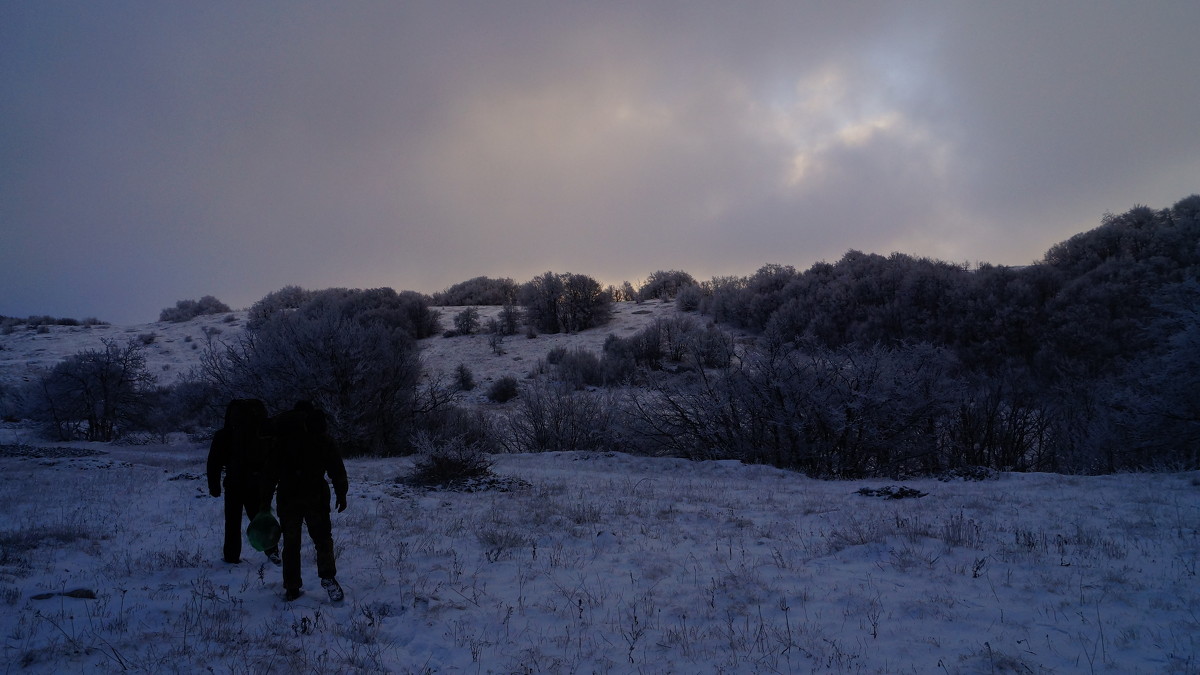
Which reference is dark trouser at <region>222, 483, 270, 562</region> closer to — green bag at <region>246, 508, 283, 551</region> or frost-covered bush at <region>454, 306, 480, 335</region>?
green bag at <region>246, 508, 283, 551</region>

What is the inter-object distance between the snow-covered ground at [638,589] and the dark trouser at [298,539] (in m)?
0.23

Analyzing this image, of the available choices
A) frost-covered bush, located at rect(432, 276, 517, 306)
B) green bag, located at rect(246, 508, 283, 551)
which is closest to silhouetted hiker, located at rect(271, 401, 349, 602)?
green bag, located at rect(246, 508, 283, 551)

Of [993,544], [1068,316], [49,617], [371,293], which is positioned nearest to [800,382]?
[993,544]

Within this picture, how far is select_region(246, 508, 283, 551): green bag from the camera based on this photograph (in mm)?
4887

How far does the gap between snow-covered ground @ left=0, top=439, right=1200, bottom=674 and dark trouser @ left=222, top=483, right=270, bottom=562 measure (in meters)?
0.27

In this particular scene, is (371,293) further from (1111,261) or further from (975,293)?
(1111,261)

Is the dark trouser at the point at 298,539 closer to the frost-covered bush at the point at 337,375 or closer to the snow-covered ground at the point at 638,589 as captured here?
the snow-covered ground at the point at 638,589

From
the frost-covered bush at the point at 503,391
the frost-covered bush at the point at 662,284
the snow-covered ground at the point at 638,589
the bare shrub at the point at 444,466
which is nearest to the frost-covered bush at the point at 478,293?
the frost-covered bush at the point at 662,284

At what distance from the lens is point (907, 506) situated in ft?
30.8

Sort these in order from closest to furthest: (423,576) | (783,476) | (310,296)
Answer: (423,576) → (783,476) → (310,296)

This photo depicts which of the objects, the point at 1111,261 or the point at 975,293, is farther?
the point at 975,293

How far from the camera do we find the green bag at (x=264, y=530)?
489cm

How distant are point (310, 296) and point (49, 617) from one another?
2465 inches

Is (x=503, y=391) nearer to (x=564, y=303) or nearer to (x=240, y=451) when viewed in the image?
(x=564, y=303)
